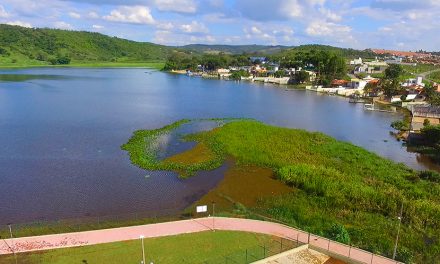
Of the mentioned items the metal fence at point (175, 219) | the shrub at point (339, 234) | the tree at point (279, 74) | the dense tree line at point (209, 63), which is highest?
the dense tree line at point (209, 63)

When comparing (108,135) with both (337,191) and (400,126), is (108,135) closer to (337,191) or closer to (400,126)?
(337,191)

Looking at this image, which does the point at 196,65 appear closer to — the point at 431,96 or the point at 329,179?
the point at 431,96

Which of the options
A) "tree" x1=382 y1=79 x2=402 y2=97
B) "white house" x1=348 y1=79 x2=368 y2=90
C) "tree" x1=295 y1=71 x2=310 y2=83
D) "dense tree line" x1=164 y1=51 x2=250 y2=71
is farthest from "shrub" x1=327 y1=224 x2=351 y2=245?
"dense tree line" x1=164 y1=51 x2=250 y2=71

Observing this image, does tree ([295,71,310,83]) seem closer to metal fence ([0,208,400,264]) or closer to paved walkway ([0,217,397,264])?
metal fence ([0,208,400,264])

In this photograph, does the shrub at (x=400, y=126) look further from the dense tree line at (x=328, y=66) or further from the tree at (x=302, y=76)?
the tree at (x=302, y=76)

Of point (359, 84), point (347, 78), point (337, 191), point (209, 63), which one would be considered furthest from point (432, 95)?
point (209, 63)

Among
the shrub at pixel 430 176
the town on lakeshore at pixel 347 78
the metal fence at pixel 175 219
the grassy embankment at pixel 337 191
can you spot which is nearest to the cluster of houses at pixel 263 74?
the town on lakeshore at pixel 347 78

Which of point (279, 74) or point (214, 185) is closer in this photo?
point (214, 185)
